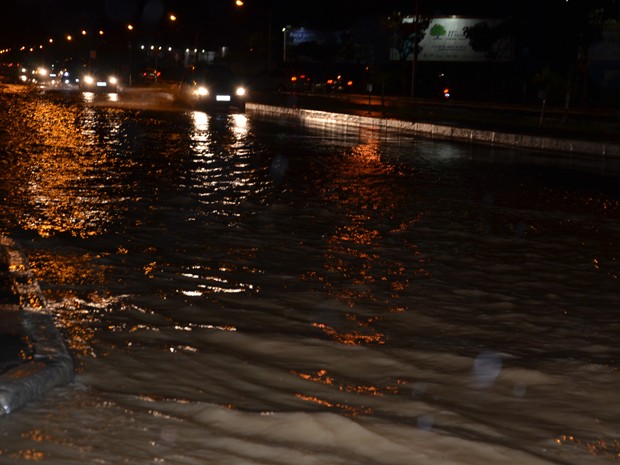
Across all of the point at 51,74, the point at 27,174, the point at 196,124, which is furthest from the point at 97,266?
the point at 51,74

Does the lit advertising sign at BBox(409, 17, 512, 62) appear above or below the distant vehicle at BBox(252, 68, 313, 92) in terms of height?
above

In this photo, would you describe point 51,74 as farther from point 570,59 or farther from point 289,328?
point 289,328

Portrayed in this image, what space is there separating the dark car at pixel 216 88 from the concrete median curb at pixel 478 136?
299 centimetres

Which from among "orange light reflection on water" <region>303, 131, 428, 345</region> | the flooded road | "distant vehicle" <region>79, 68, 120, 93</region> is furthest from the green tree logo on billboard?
"orange light reflection on water" <region>303, 131, 428, 345</region>

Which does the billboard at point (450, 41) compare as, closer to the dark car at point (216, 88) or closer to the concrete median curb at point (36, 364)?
the dark car at point (216, 88)

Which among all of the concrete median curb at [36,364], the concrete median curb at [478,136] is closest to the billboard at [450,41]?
the concrete median curb at [478,136]

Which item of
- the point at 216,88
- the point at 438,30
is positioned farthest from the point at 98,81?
the point at 216,88

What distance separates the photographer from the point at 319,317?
681 cm

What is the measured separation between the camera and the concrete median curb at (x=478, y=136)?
23.0 metres

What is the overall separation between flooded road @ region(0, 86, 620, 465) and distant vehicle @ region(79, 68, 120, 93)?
47578 mm

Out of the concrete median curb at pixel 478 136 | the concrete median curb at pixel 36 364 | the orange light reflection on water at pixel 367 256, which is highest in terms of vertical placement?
the concrete median curb at pixel 36 364

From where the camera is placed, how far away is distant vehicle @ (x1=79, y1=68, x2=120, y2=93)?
61.2 m

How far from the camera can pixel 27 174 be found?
1451 centimetres

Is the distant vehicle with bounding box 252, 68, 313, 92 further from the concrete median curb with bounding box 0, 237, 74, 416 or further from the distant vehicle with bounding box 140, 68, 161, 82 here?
the concrete median curb with bounding box 0, 237, 74, 416
